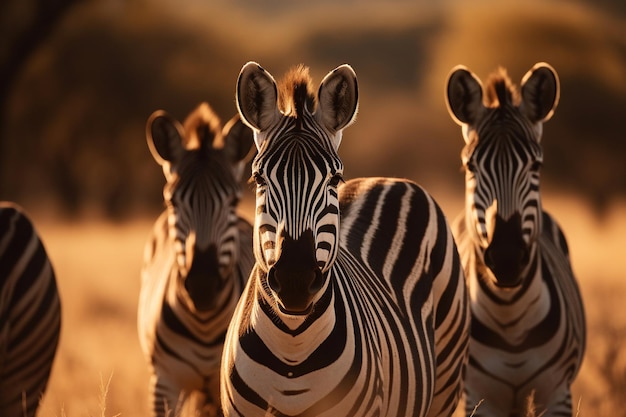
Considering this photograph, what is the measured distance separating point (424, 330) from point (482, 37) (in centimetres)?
4478

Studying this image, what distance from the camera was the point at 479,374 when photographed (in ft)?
23.9

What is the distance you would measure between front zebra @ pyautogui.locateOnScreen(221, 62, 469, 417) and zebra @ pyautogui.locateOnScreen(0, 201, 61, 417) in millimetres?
2557

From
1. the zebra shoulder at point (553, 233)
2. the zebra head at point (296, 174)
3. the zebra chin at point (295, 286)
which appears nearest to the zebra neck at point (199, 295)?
the zebra shoulder at point (553, 233)

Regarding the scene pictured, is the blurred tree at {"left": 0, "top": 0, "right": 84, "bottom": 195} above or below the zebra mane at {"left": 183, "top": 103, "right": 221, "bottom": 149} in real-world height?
above

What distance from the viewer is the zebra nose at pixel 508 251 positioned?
22.1 feet

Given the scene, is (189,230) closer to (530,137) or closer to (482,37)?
(530,137)

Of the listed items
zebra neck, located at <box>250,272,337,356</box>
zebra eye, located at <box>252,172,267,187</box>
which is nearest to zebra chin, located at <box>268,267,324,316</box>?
zebra neck, located at <box>250,272,337,356</box>

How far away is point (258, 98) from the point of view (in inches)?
199

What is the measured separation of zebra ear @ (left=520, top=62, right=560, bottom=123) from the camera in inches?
292

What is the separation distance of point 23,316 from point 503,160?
3.36 metres

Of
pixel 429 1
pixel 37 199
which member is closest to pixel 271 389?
pixel 37 199

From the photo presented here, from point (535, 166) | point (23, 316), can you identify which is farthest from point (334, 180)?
point (23, 316)

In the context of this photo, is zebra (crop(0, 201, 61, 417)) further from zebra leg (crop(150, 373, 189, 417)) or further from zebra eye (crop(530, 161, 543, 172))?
zebra eye (crop(530, 161, 543, 172))

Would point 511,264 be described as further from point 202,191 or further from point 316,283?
point 316,283
